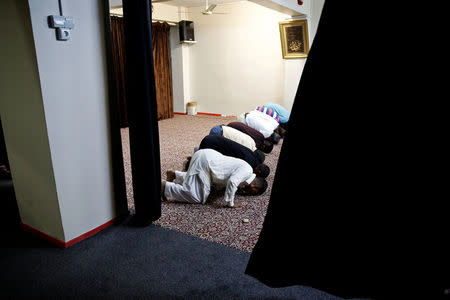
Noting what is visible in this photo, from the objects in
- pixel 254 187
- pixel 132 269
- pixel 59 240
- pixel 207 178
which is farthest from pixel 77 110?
pixel 254 187

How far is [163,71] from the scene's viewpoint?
6.88 meters

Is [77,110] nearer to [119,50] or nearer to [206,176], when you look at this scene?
[206,176]

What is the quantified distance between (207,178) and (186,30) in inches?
194

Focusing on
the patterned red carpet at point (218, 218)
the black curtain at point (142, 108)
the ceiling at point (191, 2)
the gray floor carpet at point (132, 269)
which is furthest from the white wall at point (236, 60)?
the gray floor carpet at point (132, 269)

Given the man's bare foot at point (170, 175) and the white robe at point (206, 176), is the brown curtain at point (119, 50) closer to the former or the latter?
the man's bare foot at point (170, 175)

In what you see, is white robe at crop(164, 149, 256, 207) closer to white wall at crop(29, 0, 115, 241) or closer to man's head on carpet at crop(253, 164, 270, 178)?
man's head on carpet at crop(253, 164, 270, 178)

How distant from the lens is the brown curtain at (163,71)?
660 cm

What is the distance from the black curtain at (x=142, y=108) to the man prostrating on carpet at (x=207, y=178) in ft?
1.22

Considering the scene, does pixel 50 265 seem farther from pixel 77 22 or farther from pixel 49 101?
pixel 77 22

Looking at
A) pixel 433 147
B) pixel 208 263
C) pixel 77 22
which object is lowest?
pixel 208 263

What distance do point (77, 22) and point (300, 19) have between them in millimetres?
4274

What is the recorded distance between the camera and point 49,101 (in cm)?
184

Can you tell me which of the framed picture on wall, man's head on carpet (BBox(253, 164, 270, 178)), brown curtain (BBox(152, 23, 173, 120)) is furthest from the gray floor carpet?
brown curtain (BBox(152, 23, 173, 120))

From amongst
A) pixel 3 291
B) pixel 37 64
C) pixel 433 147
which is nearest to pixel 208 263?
pixel 3 291
